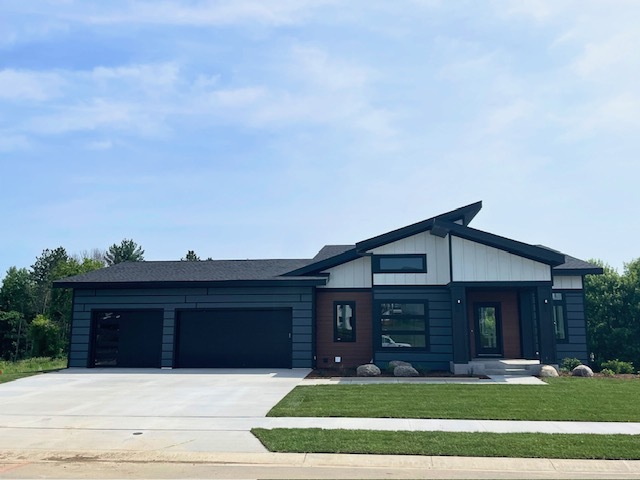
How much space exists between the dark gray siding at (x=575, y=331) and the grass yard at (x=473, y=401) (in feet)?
13.5

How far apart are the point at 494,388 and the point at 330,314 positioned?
7.02 m

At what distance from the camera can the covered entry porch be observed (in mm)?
16281

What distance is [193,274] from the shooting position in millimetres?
19672

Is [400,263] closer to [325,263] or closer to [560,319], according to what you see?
[325,263]

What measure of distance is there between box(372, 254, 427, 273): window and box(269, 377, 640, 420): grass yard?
522 cm

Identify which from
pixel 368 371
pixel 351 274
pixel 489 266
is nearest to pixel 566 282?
pixel 489 266

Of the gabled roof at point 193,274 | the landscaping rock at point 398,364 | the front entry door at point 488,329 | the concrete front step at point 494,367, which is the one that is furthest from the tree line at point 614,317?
the gabled roof at point 193,274

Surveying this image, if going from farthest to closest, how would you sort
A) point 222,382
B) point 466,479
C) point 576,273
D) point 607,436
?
point 576,273, point 222,382, point 607,436, point 466,479

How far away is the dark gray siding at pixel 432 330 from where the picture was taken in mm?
17156

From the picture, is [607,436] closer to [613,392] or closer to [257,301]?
[613,392]

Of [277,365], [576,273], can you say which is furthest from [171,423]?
[576,273]

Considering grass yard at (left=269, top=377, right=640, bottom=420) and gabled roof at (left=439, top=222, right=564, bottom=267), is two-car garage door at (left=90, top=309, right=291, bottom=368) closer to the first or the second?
grass yard at (left=269, top=377, right=640, bottom=420)

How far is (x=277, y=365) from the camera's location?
726 inches

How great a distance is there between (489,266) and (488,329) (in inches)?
120
